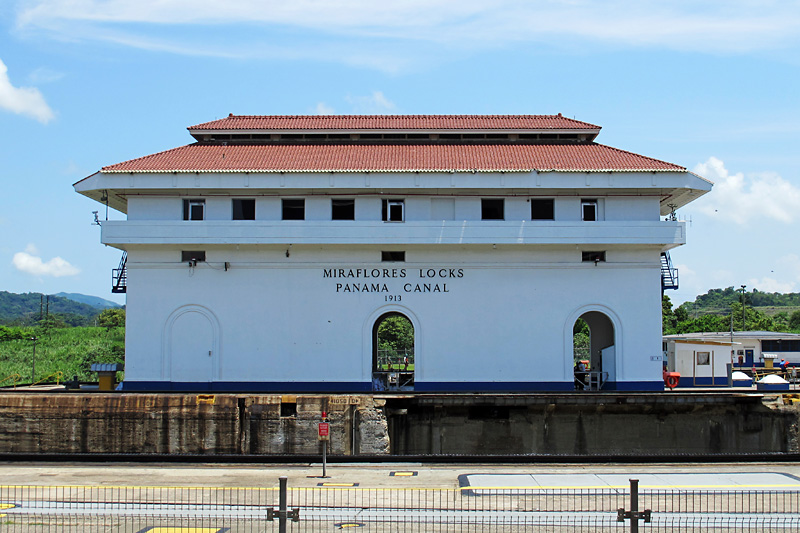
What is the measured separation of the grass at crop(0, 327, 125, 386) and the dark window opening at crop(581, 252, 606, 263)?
45.7 m

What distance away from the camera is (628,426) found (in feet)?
94.2

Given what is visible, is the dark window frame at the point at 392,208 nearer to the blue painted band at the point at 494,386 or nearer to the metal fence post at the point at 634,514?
the blue painted band at the point at 494,386

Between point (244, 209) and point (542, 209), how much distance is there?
12.3 m

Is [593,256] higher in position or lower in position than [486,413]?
higher

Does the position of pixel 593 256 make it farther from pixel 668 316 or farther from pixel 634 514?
pixel 668 316

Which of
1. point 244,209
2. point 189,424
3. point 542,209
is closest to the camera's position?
point 189,424

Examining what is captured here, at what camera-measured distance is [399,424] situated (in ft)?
93.5

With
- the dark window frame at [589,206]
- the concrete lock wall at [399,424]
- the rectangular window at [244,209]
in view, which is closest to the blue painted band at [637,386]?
the concrete lock wall at [399,424]

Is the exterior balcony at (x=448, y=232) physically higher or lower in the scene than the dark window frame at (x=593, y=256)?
higher

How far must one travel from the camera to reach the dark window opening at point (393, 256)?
32250 millimetres

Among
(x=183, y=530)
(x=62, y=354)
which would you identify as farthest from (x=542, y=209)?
(x=62, y=354)

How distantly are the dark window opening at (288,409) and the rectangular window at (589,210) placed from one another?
14247 mm

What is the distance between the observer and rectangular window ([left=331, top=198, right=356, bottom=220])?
32562 millimetres

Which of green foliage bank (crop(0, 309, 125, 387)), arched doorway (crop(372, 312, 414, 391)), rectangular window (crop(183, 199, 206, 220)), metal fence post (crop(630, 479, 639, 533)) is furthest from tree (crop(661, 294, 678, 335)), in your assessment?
metal fence post (crop(630, 479, 639, 533))
